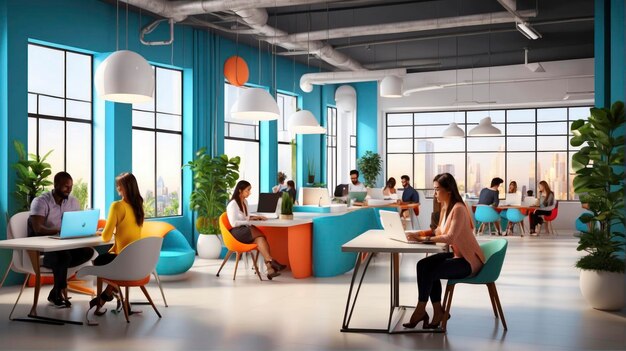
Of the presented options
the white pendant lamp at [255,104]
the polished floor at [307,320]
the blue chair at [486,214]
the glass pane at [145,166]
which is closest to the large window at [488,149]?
the blue chair at [486,214]

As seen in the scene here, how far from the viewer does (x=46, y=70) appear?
9.80 meters

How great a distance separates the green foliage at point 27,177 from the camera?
28.2ft

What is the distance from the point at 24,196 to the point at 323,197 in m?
4.63

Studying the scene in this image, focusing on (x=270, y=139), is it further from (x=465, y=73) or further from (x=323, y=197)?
(x=465, y=73)

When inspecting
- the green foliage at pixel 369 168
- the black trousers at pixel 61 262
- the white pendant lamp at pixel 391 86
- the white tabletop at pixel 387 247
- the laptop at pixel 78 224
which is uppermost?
the white pendant lamp at pixel 391 86

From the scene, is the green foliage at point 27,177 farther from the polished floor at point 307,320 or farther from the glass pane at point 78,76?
the glass pane at point 78,76

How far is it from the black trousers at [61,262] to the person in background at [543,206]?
12128 mm

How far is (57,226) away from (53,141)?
10.8 ft

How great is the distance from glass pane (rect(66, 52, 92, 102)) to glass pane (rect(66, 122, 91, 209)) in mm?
470

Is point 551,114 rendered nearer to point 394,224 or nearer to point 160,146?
point 160,146

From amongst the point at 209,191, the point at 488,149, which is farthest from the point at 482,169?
the point at 209,191

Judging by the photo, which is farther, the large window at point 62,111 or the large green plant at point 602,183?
the large window at point 62,111

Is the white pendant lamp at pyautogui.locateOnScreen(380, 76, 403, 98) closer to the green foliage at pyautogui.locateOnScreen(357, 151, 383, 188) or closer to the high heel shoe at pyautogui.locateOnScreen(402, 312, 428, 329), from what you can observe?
the green foliage at pyautogui.locateOnScreen(357, 151, 383, 188)

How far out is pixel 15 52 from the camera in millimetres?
8805
